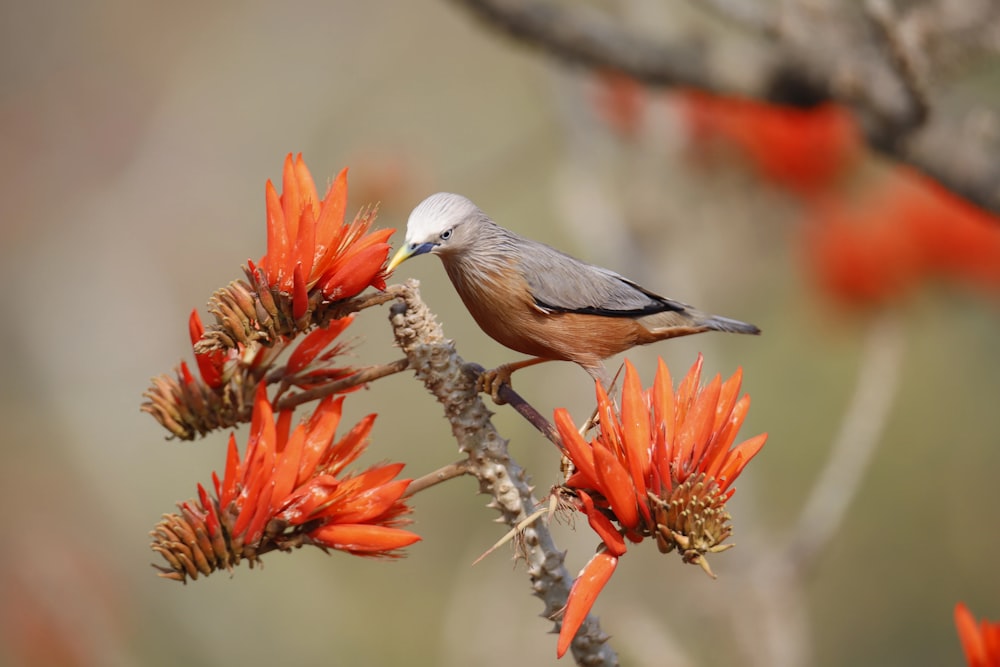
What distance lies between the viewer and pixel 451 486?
19.5ft

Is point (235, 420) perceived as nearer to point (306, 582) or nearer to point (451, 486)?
point (306, 582)

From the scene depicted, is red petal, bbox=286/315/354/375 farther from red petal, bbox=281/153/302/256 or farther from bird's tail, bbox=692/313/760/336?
bird's tail, bbox=692/313/760/336

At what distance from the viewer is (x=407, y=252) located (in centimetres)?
131

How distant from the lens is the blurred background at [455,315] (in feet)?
11.0

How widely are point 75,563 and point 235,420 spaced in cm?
275

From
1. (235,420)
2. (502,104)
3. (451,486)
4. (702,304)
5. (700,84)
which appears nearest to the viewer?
(235,420)

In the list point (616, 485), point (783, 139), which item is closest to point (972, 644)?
point (616, 485)

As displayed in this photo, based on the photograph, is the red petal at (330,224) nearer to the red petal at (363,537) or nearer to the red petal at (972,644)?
the red petal at (363,537)

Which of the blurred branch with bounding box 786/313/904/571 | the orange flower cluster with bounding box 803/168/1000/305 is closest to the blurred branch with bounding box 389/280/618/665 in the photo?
the blurred branch with bounding box 786/313/904/571

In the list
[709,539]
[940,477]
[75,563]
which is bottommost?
[940,477]

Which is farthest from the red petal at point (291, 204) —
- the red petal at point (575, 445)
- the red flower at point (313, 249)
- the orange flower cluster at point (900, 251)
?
the orange flower cluster at point (900, 251)

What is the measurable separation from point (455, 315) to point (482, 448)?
3941 mm

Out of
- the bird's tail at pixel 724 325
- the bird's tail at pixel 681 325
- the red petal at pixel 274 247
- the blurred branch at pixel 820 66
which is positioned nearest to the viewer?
the red petal at pixel 274 247

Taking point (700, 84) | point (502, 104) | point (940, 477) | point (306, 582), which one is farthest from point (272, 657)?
point (502, 104)
